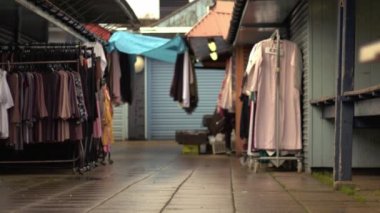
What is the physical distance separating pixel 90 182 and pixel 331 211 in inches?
164

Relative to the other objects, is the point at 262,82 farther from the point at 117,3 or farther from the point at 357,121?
the point at 117,3

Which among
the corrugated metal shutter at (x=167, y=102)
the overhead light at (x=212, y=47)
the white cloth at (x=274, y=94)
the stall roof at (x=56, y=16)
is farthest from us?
the corrugated metal shutter at (x=167, y=102)

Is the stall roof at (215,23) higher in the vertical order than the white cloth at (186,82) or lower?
higher

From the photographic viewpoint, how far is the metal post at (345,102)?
306 inches

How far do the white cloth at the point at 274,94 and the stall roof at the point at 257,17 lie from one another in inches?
24.0

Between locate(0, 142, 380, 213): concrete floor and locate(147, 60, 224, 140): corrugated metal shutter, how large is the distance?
14829 mm

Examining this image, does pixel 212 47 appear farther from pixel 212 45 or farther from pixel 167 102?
pixel 167 102

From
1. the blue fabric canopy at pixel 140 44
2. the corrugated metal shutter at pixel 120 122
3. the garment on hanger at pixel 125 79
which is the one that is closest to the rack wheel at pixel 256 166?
the blue fabric canopy at pixel 140 44

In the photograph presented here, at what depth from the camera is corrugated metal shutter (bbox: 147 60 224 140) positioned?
85.2 feet

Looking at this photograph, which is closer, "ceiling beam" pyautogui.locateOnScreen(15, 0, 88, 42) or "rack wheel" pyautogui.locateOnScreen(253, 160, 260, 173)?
"ceiling beam" pyautogui.locateOnScreen(15, 0, 88, 42)

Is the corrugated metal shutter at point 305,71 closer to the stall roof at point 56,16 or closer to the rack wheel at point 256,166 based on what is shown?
the rack wheel at point 256,166

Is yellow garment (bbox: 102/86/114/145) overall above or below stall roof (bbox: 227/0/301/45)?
below

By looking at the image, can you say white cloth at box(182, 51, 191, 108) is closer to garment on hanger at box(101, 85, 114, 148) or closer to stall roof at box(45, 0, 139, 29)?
stall roof at box(45, 0, 139, 29)

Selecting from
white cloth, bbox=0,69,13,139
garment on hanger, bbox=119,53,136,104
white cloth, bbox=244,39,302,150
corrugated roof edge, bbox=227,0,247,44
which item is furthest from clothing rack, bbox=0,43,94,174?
garment on hanger, bbox=119,53,136,104
